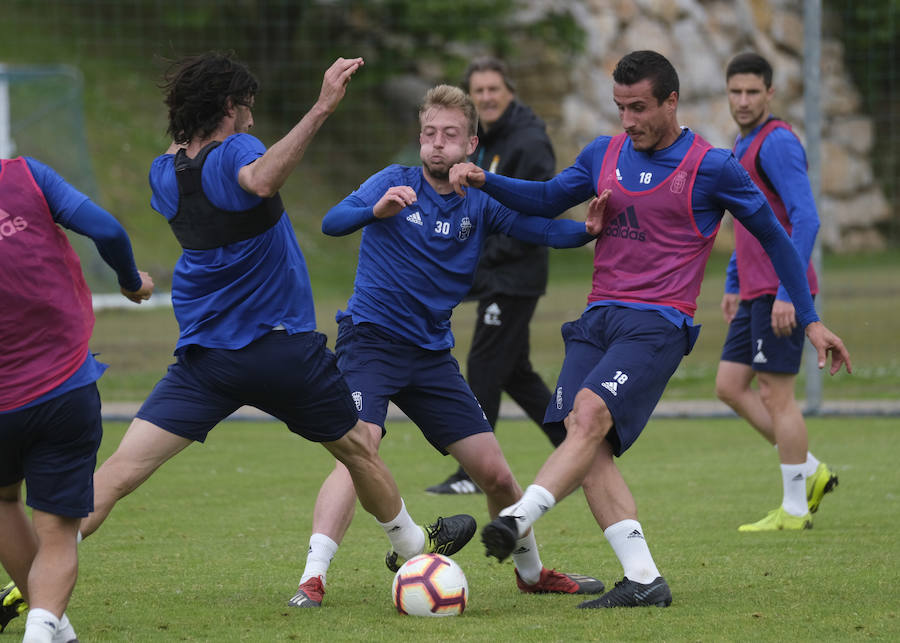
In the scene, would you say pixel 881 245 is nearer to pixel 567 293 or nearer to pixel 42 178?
pixel 567 293

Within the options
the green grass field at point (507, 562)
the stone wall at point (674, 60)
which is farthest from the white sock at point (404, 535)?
the stone wall at point (674, 60)

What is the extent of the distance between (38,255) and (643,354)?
7.54 feet

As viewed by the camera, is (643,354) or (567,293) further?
(567,293)

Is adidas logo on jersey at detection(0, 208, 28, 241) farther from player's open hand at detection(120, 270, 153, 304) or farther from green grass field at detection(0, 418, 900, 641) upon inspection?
green grass field at detection(0, 418, 900, 641)

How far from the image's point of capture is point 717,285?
62.4ft

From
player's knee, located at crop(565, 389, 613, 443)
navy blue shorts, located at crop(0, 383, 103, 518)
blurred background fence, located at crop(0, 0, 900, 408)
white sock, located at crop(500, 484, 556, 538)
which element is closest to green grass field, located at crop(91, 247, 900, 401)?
blurred background fence, located at crop(0, 0, 900, 408)

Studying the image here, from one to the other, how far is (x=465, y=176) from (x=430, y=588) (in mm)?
1637

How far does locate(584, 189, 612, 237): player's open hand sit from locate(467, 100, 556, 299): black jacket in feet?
9.70

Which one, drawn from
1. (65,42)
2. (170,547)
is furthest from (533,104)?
(170,547)

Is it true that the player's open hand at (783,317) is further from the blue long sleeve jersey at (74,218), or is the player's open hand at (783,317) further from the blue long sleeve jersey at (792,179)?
the blue long sleeve jersey at (74,218)

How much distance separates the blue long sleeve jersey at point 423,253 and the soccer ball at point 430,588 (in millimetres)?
966

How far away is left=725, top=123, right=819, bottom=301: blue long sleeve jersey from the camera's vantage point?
269 inches

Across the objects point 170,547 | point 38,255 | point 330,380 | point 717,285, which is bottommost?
point 717,285

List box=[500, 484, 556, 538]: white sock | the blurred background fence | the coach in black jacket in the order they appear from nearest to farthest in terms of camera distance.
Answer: box=[500, 484, 556, 538]: white sock, the coach in black jacket, the blurred background fence
